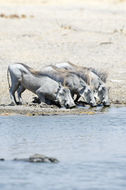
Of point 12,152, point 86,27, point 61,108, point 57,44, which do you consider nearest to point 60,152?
point 12,152

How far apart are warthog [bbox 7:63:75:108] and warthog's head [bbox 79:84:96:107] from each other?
659 mm

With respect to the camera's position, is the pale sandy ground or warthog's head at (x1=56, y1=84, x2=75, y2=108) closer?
warthog's head at (x1=56, y1=84, x2=75, y2=108)

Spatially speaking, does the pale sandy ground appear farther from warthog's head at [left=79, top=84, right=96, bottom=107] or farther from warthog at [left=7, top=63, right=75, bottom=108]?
warthog's head at [left=79, top=84, right=96, bottom=107]

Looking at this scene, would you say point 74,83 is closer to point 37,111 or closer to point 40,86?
point 40,86

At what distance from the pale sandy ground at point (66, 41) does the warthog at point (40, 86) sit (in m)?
0.78

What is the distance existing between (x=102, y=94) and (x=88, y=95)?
0.53 m

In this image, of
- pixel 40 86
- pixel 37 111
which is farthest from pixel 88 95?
pixel 37 111

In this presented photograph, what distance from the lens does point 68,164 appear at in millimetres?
10922

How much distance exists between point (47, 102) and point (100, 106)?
1383 mm

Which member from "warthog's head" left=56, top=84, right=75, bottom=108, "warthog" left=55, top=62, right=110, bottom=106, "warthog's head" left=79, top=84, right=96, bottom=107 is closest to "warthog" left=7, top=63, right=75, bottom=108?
"warthog's head" left=56, top=84, right=75, bottom=108

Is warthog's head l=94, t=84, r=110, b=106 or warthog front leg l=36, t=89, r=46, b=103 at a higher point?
warthog front leg l=36, t=89, r=46, b=103

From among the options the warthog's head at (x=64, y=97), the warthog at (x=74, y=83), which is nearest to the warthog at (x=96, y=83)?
the warthog at (x=74, y=83)

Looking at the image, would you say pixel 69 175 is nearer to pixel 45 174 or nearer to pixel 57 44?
pixel 45 174

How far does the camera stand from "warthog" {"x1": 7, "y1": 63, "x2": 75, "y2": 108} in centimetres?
1609
